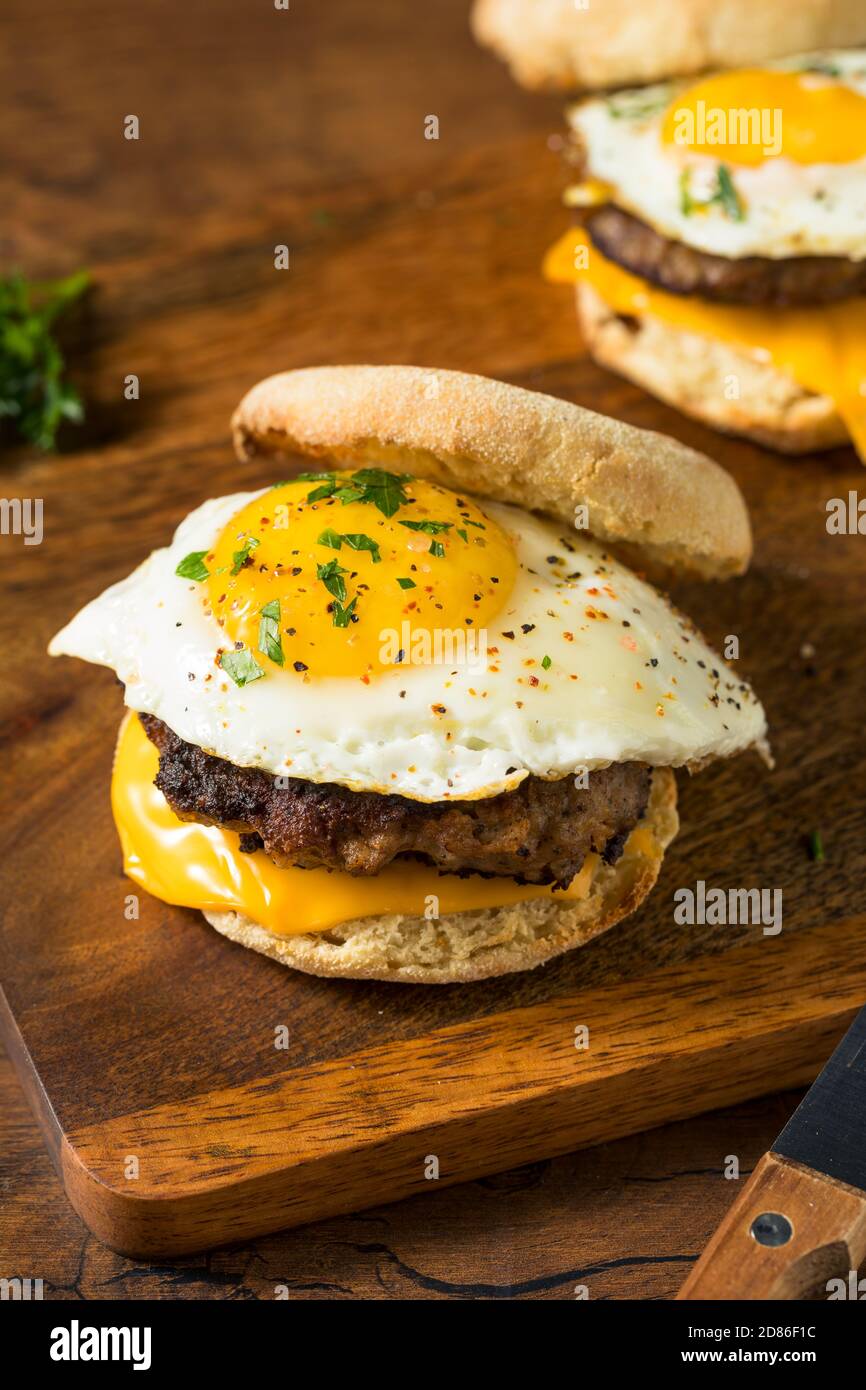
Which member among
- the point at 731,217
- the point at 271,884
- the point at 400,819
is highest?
the point at 731,217

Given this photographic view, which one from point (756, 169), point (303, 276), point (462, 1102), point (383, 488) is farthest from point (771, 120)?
point (462, 1102)

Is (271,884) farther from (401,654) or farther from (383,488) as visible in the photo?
(383,488)

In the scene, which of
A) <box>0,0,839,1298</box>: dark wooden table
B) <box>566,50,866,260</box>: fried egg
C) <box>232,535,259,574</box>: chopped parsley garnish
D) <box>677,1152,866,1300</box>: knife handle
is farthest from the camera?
<box>566,50,866,260</box>: fried egg

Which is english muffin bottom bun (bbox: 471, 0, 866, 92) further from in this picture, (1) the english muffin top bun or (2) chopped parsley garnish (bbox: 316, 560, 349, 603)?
(2) chopped parsley garnish (bbox: 316, 560, 349, 603)

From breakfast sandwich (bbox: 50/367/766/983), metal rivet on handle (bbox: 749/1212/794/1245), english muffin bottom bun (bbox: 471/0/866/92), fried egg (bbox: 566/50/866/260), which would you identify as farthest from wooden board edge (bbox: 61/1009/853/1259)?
english muffin bottom bun (bbox: 471/0/866/92)

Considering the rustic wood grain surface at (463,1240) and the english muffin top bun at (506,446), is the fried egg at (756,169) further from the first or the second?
the rustic wood grain surface at (463,1240)

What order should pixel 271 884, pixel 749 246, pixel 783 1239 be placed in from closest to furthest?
pixel 783 1239
pixel 271 884
pixel 749 246

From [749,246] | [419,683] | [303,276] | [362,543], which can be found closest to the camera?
[419,683]
